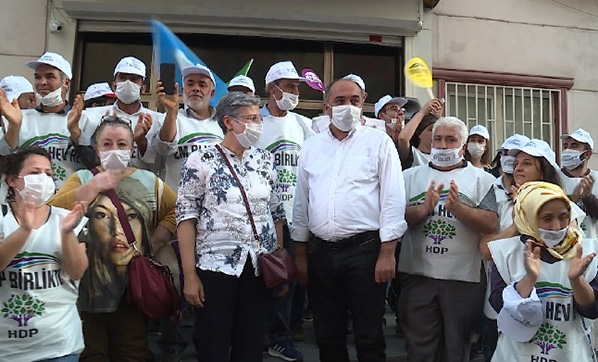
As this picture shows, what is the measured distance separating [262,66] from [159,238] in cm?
475

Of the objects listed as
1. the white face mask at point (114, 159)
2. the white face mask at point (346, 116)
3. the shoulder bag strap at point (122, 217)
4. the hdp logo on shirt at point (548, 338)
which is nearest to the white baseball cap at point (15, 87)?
the white face mask at point (114, 159)

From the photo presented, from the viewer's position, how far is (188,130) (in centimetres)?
415

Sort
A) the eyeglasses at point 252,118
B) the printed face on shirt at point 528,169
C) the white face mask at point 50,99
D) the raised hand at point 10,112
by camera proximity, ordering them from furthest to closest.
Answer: the white face mask at point 50,99 → the raised hand at point 10,112 → the printed face on shirt at point 528,169 → the eyeglasses at point 252,118

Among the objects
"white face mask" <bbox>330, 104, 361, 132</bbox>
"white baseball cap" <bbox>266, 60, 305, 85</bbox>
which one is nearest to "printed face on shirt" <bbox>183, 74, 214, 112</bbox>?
"white baseball cap" <bbox>266, 60, 305, 85</bbox>

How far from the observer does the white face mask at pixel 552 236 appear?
278 cm

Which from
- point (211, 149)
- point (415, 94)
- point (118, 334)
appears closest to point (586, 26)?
point (415, 94)

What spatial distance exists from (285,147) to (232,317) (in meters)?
1.69

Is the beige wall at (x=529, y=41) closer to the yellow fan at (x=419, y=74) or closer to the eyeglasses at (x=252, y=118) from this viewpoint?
the yellow fan at (x=419, y=74)

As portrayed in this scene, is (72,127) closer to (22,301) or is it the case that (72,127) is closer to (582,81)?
(22,301)

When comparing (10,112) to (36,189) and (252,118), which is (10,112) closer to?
(36,189)

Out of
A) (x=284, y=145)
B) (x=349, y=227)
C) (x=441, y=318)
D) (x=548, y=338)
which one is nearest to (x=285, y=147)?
(x=284, y=145)

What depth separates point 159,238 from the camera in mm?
3521

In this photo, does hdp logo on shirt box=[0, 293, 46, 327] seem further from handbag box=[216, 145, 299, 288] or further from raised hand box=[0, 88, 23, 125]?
raised hand box=[0, 88, 23, 125]

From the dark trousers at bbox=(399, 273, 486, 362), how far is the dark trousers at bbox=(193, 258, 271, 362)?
3.36ft
